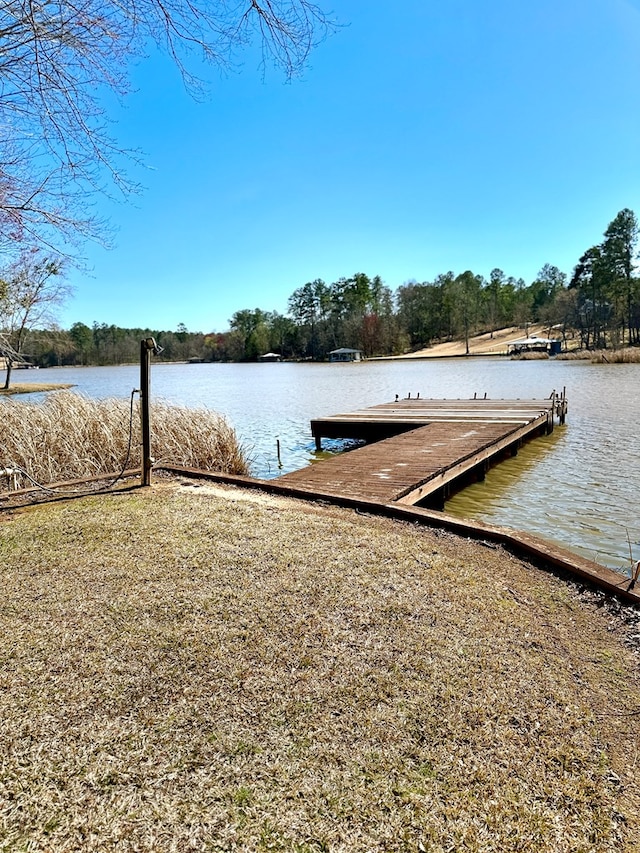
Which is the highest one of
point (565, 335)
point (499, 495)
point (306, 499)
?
point (565, 335)

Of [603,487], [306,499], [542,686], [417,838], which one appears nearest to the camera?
[417,838]

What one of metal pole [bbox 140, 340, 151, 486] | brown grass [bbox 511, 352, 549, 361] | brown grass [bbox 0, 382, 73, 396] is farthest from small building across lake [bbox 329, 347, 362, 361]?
metal pole [bbox 140, 340, 151, 486]

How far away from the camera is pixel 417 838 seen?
142cm

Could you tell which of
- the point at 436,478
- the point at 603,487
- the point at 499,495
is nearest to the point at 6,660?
the point at 436,478

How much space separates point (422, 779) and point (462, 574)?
63.1 inches

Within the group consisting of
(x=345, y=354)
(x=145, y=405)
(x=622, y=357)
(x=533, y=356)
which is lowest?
(x=145, y=405)

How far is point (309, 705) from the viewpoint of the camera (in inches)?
76.6

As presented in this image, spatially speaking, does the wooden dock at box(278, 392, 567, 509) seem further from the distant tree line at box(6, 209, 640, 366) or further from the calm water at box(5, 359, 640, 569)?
the distant tree line at box(6, 209, 640, 366)

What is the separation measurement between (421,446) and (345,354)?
60958 millimetres

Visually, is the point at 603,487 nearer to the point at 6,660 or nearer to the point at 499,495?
the point at 499,495

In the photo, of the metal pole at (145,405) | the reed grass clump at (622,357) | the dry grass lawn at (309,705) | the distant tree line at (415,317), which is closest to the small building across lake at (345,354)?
the distant tree line at (415,317)

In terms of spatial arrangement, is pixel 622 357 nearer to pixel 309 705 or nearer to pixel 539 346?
pixel 539 346

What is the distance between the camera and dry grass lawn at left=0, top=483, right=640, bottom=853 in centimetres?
148

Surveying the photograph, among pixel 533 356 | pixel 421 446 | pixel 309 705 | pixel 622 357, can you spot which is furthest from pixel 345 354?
pixel 309 705
